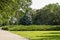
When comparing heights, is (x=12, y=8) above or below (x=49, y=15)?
above

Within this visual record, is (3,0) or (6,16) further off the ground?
(3,0)

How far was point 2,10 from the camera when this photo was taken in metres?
13.9

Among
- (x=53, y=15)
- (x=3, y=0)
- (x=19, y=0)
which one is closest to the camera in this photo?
(x=3, y=0)

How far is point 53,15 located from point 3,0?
4985cm

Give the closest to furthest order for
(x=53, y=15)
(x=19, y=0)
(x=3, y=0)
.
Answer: (x=3, y=0) < (x=19, y=0) < (x=53, y=15)

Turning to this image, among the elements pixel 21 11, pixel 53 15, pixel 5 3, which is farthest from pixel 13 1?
pixel 53 15

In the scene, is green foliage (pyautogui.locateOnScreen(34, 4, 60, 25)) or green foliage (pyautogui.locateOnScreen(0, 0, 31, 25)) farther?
green foliage (pyautogui.locateOnScreen(34, 4, 60, 25))

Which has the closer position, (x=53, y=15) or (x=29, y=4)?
(x=29, y=4)

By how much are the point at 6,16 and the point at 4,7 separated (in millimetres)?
1314

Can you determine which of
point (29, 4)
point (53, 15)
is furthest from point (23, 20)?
point (29, 4)

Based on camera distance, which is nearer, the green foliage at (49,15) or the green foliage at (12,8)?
the green foliage at (12,8)

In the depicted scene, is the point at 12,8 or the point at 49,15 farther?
the point at 49,15

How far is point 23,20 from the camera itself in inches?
2482

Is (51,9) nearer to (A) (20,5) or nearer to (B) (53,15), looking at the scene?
(B) (53,15)
